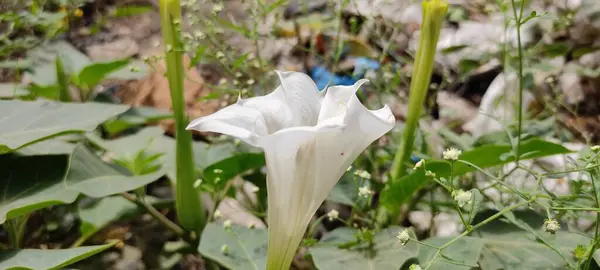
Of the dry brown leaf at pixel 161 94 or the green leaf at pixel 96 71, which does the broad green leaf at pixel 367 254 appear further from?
the dry brown leaf at pixel 161 94

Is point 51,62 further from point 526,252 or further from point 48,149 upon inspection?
point 526,252

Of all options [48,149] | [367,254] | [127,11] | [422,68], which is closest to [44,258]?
[48,149]

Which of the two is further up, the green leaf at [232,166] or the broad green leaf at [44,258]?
the green leaf at [232,166]

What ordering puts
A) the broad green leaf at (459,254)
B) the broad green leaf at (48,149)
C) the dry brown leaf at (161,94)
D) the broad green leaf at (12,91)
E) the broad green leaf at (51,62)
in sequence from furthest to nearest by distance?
the dry brown leaf at (161,94) → the broad green leaf at (51,62) → the broad green leaf at (12,91) → the broad green leaf at (48,149) → the broad green leaf at (459,254)

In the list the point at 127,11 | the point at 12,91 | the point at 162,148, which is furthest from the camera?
the point at 127,11

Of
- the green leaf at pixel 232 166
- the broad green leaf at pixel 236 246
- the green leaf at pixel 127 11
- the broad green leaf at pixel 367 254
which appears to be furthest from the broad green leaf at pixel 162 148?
the green leaf at pixel 127 11

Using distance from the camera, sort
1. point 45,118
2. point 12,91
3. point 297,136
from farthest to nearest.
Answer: point 12,91 < point 45,118 < point 297,136
